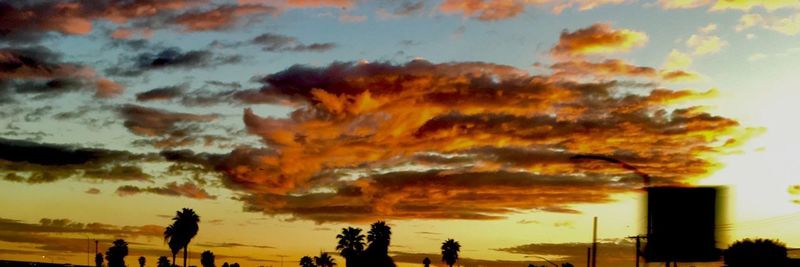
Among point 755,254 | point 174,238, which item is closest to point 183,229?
point 174,238

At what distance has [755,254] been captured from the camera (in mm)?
95312

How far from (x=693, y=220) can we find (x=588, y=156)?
636 cm

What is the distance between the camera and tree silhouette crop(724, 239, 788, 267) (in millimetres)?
94750

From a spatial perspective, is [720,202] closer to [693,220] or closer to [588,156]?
[693,220]

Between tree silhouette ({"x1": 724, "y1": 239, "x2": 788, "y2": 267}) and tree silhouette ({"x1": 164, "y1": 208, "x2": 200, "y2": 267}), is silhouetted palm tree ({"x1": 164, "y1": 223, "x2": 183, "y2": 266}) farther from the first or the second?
tree silhouette ({"x1": 724, "y1": 239, "x2": 788, "y2": 267})

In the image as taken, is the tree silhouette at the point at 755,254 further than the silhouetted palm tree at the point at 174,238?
No

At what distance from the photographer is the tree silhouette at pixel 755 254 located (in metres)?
94.8

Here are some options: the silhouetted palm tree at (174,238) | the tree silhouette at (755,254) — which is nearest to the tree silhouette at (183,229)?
the silhouetted palm tree at (174,238)

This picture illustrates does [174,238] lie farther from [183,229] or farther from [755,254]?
[755,254]

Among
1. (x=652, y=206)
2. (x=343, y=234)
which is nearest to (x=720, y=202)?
(x=652, y=206)

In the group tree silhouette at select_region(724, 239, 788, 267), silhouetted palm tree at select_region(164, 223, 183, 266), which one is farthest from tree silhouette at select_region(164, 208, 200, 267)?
tree silhouette at select_region(724, 239, 788, 267)

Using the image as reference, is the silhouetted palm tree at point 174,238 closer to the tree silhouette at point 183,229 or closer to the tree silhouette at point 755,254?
the tree silhouette at point 183,229

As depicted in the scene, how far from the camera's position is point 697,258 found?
145ft

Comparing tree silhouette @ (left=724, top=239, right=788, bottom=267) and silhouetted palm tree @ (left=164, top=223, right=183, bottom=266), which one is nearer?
tree silhouette @ (left=724, top=239, right=788, bottom=267)
